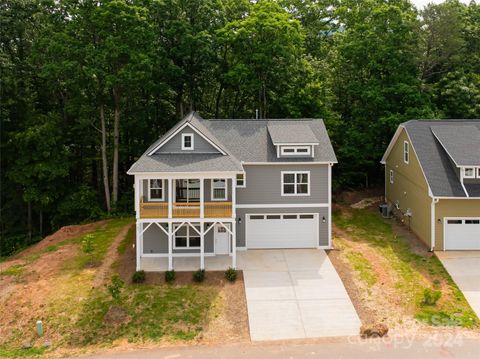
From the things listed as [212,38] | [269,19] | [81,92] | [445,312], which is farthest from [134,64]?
[445,312]

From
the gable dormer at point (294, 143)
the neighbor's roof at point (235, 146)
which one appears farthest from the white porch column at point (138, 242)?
the gable dormer at point (294, 143)

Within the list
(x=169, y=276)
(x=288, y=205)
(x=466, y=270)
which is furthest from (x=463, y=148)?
(x=169, y=276)

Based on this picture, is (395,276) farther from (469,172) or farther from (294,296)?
(469,172)

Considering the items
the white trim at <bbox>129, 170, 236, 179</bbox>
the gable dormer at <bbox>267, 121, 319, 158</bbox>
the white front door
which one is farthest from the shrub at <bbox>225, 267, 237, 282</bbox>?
the gable dormer at <bbox>267, 121, 319, 158</bbox>

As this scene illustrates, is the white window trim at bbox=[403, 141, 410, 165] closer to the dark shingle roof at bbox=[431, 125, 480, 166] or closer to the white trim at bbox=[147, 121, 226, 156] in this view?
the dark shingle roof at bbox=[431, 125, 480, 166]

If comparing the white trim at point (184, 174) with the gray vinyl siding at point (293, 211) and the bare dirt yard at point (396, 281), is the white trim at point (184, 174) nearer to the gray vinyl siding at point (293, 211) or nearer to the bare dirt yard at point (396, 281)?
the gray vinyl siding at point (293, 211)

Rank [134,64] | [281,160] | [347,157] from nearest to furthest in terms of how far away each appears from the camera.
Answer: [281,160] → [134,64] → [347,157]

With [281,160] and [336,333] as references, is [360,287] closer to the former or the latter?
[336,333]
